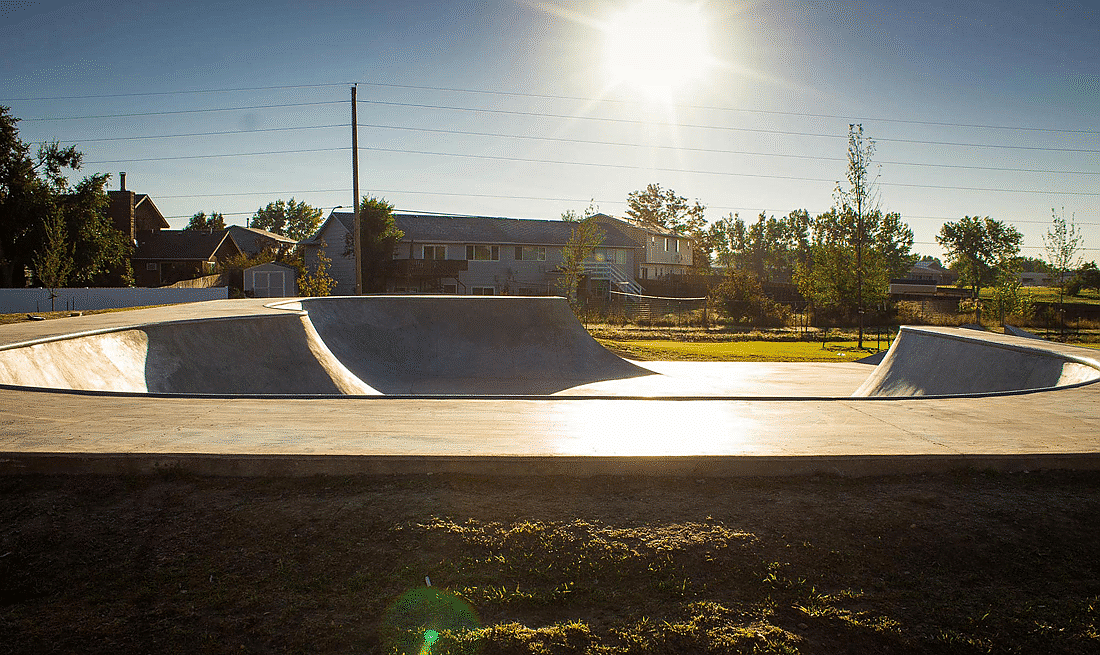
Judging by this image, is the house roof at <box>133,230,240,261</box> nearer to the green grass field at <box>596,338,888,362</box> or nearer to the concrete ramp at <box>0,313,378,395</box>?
the green grass field at <box>596,338,888,362</box>

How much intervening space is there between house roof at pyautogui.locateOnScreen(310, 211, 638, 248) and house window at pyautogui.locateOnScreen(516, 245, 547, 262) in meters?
0.37

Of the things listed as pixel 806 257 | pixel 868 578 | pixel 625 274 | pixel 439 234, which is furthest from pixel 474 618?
pixel 806 257

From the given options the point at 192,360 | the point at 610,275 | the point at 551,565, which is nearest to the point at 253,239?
the point at 610,275

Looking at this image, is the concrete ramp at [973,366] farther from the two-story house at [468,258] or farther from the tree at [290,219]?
the tree at [290,219]

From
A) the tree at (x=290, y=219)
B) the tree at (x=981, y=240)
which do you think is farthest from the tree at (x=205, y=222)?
the tree at (x=981, y=240)

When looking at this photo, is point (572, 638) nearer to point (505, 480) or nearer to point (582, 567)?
point (582, 567)

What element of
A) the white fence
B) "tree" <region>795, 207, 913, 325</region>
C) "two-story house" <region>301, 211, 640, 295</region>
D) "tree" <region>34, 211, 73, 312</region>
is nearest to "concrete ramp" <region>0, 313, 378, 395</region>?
"tree" <region>34, 211, 73, 312</region>

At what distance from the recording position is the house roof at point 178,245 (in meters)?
49.5

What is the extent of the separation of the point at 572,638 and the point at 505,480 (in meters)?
1.48

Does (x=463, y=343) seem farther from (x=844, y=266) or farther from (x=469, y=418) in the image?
(x=844, y=266)

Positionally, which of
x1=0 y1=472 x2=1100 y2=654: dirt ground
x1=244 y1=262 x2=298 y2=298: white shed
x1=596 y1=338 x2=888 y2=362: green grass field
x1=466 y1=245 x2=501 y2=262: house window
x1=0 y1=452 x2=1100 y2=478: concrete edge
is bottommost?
x1=596 y1=338 x2=888 y2=362: green grass field

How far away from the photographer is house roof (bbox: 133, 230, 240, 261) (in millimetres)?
49478

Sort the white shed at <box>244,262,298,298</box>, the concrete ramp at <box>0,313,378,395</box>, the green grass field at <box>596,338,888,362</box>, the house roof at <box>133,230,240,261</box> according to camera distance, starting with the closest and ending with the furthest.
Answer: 1. the concrete ramp at <box>0,313,378,395</box>
2. the green grass field at <box>596,338,888,362</box>
3. the white shed at <box>244,262,298,298</box>
4. the house roof at <box>133,230,240,261</box>

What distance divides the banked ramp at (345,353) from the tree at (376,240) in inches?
1124
